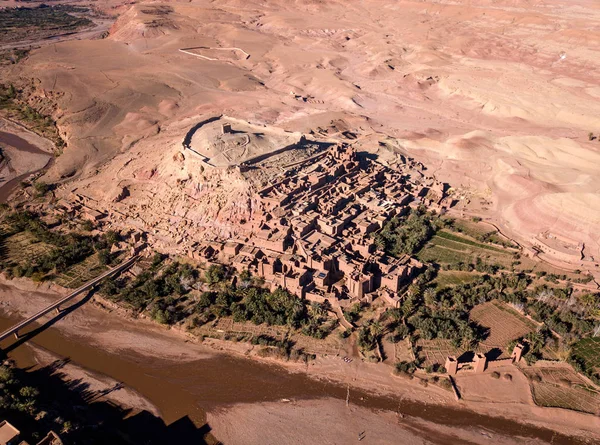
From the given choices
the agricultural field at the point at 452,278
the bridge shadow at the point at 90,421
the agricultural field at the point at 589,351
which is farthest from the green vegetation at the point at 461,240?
the bridge shadow at the point at 90,421

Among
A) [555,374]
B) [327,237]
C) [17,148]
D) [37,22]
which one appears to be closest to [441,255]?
[327,237]

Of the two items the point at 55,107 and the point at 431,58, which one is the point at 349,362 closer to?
the point at 55,107

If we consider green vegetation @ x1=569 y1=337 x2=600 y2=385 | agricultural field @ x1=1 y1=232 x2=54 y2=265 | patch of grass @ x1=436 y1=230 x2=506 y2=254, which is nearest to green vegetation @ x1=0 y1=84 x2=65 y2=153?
agricultural field @ x1=1 y1=232 x2=54 y2=265

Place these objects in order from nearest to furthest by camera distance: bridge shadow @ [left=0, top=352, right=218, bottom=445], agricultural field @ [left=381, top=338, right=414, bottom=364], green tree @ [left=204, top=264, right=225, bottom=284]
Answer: bridge shadow @ [left=0, top=352, right=218, bottom=445] → agricultural field @ [left=381, top=338, right=414, bottom=364] → green tree @ [left=204, top=264, right=225, bottom=284]

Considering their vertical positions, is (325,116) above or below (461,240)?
above

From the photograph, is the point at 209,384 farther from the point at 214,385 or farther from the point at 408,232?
the point at 408,232

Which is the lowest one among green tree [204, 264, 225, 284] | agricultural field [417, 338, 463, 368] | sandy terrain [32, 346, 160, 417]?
sandy terrain [32, 346, 160, 417]

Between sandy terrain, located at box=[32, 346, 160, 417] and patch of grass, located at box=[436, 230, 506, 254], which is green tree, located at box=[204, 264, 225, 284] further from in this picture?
patch of grass, located at box=[436, 230, 506, 254]
